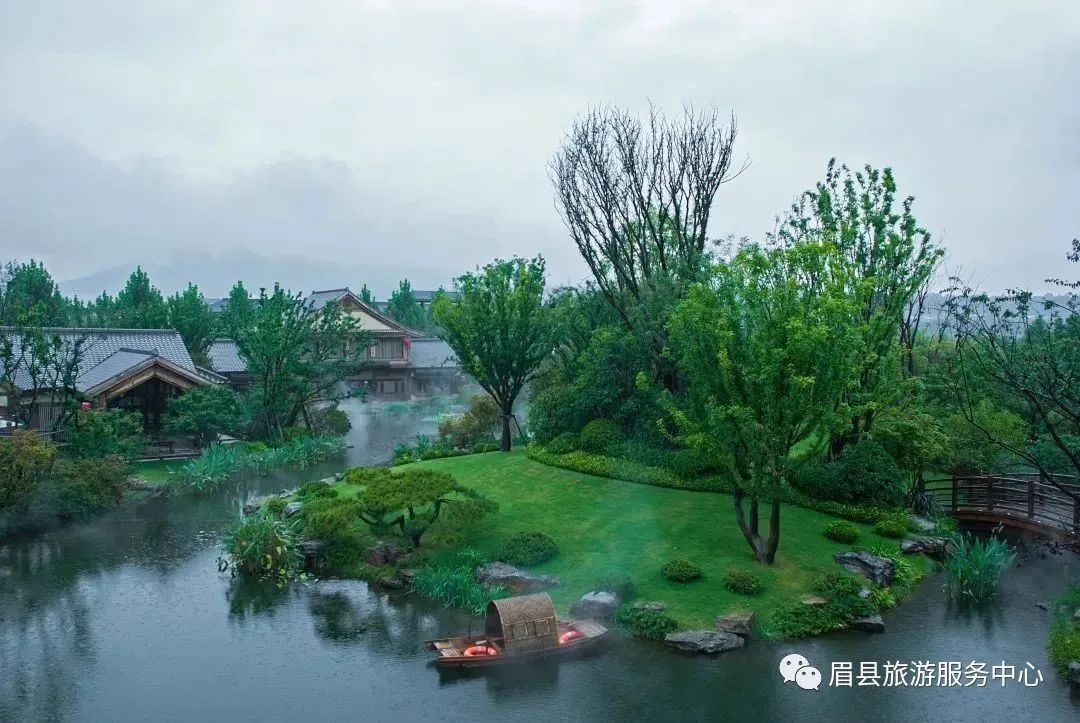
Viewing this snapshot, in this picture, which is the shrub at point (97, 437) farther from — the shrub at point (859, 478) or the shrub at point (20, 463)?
the shrub at point (859, 478)

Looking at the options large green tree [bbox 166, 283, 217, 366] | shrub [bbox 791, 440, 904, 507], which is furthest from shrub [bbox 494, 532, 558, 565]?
→ large green tree [bbox 166, 283, 217, 366]

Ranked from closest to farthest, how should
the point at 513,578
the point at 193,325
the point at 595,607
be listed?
the point at 595,607 → the point at 513,578 → the point at 193,325

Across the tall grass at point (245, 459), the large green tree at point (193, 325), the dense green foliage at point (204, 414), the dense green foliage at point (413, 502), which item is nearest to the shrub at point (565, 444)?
the dense green foliage at point (413, 502)

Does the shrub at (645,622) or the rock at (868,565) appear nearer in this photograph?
the shrub at (645,622)

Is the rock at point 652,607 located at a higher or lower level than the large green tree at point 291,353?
lower

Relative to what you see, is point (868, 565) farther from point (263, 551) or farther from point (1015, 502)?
point (263, 551)

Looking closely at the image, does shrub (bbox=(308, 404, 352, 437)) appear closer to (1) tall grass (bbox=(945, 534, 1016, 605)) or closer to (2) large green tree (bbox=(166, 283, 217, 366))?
(2) large green tree (bbox=(166, 283, 217, 366))

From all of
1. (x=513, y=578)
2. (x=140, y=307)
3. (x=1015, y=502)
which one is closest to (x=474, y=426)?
(x=513, y=578)
